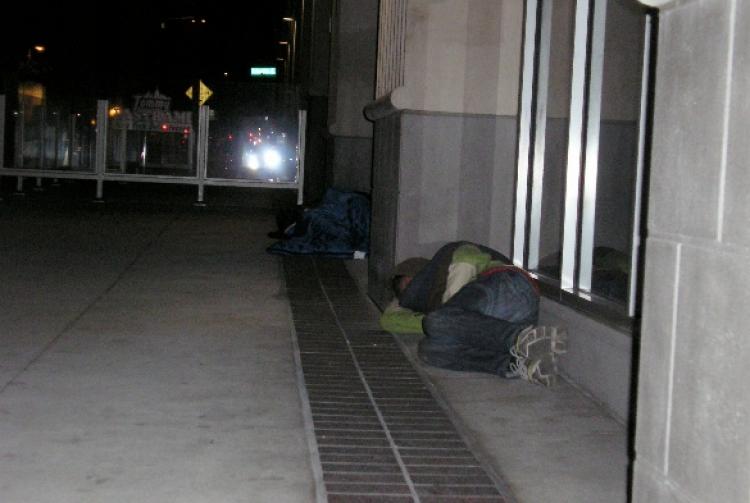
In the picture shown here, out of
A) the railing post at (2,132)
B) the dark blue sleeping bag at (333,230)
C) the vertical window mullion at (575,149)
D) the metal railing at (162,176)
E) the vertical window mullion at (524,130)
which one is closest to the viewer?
the vertical window mullion at (575,149)

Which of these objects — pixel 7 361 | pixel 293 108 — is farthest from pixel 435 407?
pixel 293 108

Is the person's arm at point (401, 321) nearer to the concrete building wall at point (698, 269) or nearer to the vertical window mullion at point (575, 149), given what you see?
the vertical window mullion at point (575, 149)

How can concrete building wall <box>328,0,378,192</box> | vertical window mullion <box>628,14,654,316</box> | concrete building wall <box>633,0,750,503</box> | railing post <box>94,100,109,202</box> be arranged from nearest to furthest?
1. concrete building wall <box>633,0,750,503</box>
2. vertical window mullion <box>628,14,654,316</box>
3. concrete building wall <box>328,0,378,192</box>
4. railing post <box>94,100,109,202</box>

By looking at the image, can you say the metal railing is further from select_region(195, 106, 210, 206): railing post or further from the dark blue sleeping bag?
the dark blue sleeping bag

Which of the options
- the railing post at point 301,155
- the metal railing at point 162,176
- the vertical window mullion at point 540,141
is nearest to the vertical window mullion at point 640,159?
the vertical window mullion at point 540,141

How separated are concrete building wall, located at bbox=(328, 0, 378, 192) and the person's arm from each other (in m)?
7.85

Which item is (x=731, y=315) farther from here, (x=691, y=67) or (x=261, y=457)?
(x=261, y=457)

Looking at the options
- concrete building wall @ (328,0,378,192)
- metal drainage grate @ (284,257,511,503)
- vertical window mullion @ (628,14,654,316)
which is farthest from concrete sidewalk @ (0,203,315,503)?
concrete building wall @ (328,0,378,192)

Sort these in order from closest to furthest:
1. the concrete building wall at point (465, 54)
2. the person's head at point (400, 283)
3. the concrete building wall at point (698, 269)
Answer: the concrete building wall at point (698, 269) → the person's head at point (400, 283) → the concrete building wall at point (465, 54)

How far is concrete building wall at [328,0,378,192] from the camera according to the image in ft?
52.1

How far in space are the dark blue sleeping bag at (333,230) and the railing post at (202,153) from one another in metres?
8.29

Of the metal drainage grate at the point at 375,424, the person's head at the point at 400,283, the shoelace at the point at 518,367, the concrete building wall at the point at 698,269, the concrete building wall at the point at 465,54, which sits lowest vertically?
the metal drainage grate at the point at 375,424

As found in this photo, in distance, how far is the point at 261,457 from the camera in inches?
187

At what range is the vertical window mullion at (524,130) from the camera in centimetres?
837
